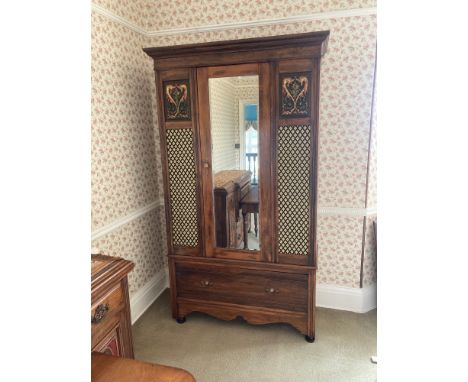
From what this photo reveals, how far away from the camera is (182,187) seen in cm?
218

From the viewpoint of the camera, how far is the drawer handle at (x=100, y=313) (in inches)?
41.1

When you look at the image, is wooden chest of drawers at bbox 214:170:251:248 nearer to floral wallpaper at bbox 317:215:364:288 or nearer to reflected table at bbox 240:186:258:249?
reflected table at bbox 240:186:258:249

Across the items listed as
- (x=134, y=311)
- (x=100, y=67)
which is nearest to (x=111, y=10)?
(x=100, y=67)

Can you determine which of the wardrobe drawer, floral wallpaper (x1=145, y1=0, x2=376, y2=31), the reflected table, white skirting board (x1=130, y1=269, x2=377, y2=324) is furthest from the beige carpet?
floral wallpaper (x1=145, y1=0, x2=376, y2=31)

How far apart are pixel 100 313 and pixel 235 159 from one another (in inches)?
48.1

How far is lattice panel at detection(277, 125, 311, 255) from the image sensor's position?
6.28 ft

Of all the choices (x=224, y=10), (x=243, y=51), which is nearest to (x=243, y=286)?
(x=243, y=51)

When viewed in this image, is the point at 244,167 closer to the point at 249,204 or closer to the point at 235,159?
the point at 235,159

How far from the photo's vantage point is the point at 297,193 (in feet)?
6.50

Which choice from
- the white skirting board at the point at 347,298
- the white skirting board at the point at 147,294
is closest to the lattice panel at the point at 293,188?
the white skirting board at the point at 347,298

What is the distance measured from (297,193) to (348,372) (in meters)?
1.10

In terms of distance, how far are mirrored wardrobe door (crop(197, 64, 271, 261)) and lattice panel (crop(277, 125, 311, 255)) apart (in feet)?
0.27

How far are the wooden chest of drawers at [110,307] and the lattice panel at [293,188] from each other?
1.11 metres
